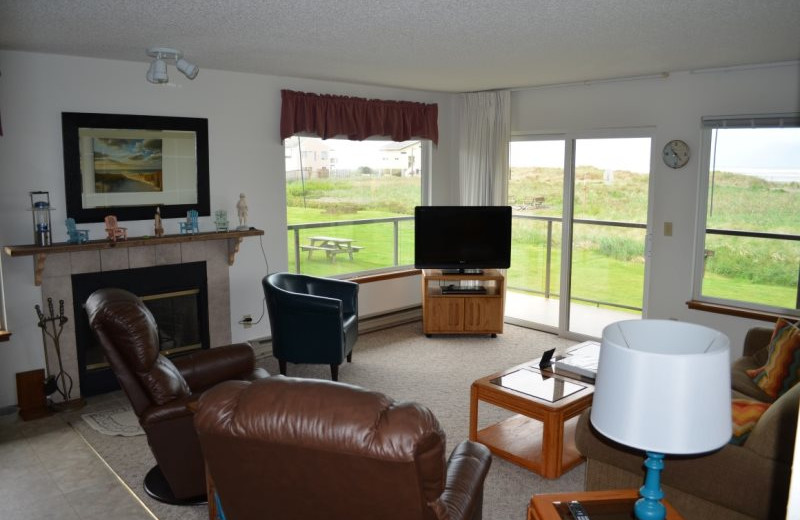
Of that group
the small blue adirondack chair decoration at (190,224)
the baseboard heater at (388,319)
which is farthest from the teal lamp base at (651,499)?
the baseboard heater at (388,319)

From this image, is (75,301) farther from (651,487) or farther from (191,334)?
(651,487)

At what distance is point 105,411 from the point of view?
4.39 m

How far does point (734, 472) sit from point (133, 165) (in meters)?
4.32

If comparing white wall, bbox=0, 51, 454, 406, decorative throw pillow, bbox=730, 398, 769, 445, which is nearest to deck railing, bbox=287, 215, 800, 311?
white wall, bbox=0, 51, 454, 406

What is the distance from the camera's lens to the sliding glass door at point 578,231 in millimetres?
5730

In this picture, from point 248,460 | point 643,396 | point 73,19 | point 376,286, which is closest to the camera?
point 643,396

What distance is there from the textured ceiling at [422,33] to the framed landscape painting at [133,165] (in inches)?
19.7

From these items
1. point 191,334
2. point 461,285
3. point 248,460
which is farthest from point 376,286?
point 248,460

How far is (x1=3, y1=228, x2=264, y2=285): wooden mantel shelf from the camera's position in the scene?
13.7 ft

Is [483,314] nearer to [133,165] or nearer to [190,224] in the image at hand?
[190,224]

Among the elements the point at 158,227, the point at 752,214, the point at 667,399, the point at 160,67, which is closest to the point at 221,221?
the point at 158,227

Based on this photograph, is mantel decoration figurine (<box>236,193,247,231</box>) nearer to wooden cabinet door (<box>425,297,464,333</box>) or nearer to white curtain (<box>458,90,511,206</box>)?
wooden cabinet door (<box>425,297,464,333</box>)

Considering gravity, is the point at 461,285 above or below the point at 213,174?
below

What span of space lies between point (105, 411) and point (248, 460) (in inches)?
114
